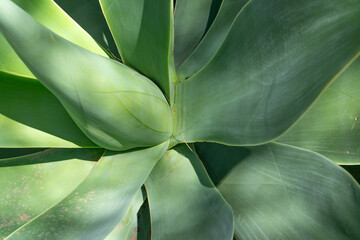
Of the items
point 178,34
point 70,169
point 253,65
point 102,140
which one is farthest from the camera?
point 178,34

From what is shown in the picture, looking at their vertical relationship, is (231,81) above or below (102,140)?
above

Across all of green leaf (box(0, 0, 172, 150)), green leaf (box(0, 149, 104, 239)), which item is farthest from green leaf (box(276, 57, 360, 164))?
green leaf (box(0, 149, 104, 239))

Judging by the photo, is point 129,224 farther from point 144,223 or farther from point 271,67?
point 271,67

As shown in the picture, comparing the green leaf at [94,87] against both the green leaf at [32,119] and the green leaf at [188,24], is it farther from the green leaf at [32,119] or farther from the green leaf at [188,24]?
the green leaf at [188,24]

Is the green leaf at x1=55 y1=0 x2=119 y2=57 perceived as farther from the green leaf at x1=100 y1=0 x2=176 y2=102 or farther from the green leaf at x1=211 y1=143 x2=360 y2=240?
the green leaf at x1=211 y1=143 x2=360 y2=240

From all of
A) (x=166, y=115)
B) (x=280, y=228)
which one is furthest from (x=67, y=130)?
(x=280, y=228)

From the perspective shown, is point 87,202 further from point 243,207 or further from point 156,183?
point 243,207

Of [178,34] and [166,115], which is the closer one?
[166,115]
